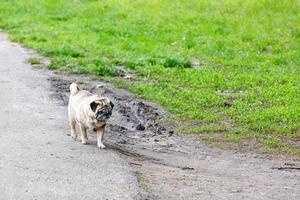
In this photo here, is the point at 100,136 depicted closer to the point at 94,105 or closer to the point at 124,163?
the point at 94,105

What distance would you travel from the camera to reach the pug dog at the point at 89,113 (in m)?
9.89

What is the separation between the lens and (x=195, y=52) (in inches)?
715

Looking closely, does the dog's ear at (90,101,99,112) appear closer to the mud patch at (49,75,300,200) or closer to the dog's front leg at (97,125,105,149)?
the dog's front leg at (97,125,105,149)

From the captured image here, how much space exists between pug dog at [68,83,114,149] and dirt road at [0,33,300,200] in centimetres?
19

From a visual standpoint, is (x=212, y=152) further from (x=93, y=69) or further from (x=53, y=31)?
(x=53, y=31)

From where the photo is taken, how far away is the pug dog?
9886mm

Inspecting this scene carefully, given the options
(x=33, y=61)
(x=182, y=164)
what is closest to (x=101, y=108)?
(x=182, y=164)

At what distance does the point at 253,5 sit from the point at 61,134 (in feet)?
42.1

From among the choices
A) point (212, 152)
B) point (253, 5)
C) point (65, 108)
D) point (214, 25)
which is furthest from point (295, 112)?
point (253, 5)

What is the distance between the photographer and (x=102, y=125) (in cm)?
1018

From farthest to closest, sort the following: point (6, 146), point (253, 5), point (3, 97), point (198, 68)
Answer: point (253, 5) < point (198, 68) < point (3, 97) < point (6, 146)

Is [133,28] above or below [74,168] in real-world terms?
below

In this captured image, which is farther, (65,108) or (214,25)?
(214,25)

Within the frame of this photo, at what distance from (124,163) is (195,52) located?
8893 millimetres
